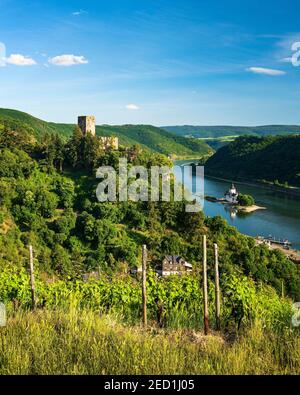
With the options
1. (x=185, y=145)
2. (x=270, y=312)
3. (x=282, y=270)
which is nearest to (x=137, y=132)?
(x=185, y=145)

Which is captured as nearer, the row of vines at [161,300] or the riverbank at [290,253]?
the row of vines at [161,300]

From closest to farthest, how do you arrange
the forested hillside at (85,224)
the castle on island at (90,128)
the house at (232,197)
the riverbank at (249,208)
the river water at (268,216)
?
1. the forested hillside at (85,224)
2. the castle on island at (90,128)
3. the river water at (268,216)
4. the riverbank at (249,208)
5. the house at (232,197)

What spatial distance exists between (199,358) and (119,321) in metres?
1.27

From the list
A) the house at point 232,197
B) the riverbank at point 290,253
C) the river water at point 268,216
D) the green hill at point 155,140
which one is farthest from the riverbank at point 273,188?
the green hill at point 155,140

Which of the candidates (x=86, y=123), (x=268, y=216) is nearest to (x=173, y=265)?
(x=86, y=123)

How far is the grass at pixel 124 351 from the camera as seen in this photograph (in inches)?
105

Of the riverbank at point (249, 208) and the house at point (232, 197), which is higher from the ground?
the house at point (232, 197)

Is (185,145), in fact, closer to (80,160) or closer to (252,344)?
(80,160)

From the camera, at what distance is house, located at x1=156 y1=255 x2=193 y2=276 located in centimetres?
1750

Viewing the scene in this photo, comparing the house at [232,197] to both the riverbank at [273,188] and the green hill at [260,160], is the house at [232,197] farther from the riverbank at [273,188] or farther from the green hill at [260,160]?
the green hill at [260,160]

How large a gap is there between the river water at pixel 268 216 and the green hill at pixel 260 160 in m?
6.31

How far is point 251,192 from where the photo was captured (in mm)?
50688

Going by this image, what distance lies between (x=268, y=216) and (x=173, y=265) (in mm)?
21428

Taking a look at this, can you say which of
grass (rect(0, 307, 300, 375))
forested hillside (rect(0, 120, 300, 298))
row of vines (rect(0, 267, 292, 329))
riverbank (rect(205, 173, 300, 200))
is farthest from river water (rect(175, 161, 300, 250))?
grass (rect(0, 307, 300, 375))
